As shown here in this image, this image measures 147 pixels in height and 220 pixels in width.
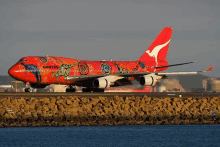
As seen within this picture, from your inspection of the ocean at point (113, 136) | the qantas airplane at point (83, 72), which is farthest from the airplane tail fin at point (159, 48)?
the ocean at point (113, 136)

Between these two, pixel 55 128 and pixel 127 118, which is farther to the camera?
pixel 127 118

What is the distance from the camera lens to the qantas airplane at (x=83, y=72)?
2163 inches

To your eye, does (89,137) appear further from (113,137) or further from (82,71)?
(82,71)

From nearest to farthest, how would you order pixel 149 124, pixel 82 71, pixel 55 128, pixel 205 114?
pixel 55 128
pixel 149 124
pixel 205 114
pixel 82 71

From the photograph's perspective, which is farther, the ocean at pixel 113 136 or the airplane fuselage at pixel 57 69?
the airplane fuselage at pixel 57 69

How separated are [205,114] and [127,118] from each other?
6373 mm

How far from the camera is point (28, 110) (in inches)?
1559

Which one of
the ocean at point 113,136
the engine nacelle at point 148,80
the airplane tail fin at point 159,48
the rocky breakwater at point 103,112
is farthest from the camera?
the airplane tail fin at point 159,48

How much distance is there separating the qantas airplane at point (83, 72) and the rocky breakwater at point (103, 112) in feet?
40.9

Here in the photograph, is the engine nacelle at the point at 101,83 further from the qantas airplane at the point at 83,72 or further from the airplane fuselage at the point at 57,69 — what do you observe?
the airplane fuselage at the point at 57,69

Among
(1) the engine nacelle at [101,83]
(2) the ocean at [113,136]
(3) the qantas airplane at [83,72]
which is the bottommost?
(2) the ocean at [113,136]

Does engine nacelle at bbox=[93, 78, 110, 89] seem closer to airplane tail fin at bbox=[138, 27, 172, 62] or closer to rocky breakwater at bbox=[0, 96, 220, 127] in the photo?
airplane tail fin at bbox=[138, 27, 172, 62]

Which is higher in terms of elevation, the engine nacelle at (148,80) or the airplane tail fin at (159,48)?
the airplane tail fin at (159,48)

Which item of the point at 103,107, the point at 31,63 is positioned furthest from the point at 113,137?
the point at 31,63
